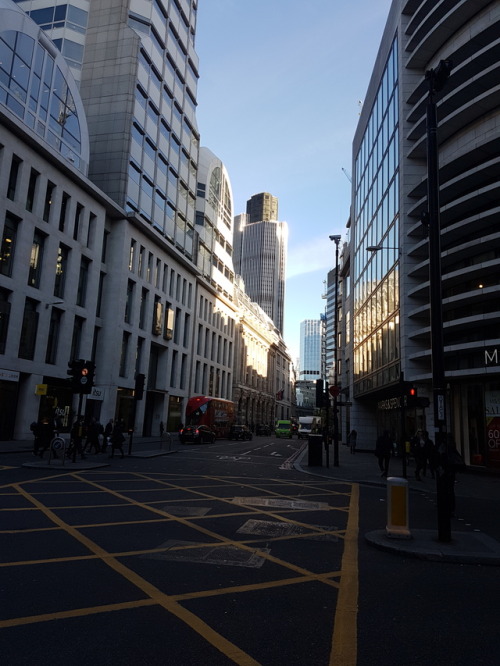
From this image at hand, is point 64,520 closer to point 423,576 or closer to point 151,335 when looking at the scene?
point 423,576

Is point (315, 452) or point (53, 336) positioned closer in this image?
point (315, 452)

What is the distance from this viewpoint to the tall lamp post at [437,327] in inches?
311

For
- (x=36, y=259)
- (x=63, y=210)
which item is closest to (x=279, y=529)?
(x=36, y=259)

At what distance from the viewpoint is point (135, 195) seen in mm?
42781

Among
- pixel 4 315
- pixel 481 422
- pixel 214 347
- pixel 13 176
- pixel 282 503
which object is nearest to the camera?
pixel 282 503

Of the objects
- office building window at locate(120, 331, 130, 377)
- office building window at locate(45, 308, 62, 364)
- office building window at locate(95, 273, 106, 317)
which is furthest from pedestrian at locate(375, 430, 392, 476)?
office building window at locate(120, 331, 130, 377)

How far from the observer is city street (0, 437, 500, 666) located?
12.7 ft

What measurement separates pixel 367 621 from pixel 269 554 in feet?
8.02

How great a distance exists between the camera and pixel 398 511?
7.98 meters

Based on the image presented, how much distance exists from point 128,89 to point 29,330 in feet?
77.7

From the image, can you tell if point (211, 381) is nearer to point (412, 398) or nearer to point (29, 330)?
point (29, 330)

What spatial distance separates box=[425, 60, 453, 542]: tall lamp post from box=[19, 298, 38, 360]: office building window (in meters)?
26.3

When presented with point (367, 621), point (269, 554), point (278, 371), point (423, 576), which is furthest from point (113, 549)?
point (278, 371)

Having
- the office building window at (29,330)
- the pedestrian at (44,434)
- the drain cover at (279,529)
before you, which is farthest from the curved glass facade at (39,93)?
the drain cover at (279,529)
